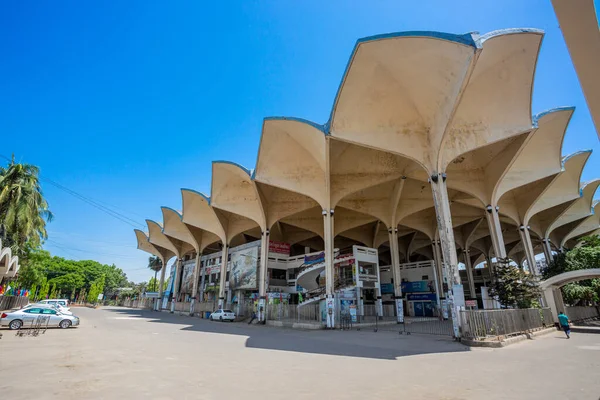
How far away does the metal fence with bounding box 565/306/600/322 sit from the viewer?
20.5 m

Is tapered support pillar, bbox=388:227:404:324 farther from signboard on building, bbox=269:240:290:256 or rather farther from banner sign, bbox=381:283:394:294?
signboard on building, bbox=269:240:290:256

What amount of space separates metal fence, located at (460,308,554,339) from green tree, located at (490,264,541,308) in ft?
7.34

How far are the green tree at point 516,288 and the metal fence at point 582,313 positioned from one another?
19.1ft

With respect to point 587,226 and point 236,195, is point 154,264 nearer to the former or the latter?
point 236,195

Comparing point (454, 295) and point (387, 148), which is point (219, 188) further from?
point (454, 295)

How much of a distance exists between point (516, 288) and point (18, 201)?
32932 millimetres

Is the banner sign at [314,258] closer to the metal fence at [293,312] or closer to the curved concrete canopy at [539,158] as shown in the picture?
the metal fence at [293,312]

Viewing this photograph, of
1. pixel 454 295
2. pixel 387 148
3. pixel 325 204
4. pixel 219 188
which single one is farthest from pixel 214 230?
pixel 454 295

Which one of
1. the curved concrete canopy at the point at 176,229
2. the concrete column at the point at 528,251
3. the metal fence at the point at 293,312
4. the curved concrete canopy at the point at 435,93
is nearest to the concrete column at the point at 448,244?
→ the curved concrete canopy at the point at 435,93

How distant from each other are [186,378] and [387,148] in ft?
56.4

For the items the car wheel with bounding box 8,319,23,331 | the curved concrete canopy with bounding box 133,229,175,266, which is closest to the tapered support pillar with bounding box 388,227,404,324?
the car wheel with bounding box 8,319,23,331

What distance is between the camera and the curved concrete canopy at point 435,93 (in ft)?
49.0

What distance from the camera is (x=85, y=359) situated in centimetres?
749

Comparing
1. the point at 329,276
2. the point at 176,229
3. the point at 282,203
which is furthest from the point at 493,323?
the point at 176,229
